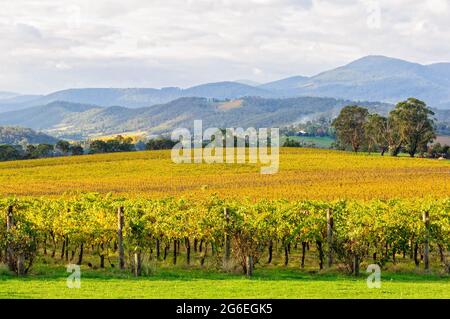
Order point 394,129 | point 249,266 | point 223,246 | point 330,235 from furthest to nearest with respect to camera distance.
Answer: point 394,129 < point 223,246 < point 330,235 < point 249,266

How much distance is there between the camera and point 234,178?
81.1 metres

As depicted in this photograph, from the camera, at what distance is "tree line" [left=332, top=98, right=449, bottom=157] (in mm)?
126688

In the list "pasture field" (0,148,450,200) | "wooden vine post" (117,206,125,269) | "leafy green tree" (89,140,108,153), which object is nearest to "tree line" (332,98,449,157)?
→ "pasture field" (0,148,450,200)

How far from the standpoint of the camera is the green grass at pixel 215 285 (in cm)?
1808

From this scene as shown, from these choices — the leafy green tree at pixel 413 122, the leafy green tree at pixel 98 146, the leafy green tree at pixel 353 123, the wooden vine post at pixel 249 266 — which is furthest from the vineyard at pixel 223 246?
the leafy green tree at pixel 98 146

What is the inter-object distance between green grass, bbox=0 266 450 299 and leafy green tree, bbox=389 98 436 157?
4242 inches

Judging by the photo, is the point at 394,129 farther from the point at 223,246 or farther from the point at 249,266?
the point at 249,266

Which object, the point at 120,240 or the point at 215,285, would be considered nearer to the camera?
the point at 215,285

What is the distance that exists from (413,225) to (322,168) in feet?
226

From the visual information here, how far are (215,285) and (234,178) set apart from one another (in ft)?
200

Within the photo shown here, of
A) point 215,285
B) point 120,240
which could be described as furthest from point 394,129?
point 215,285
